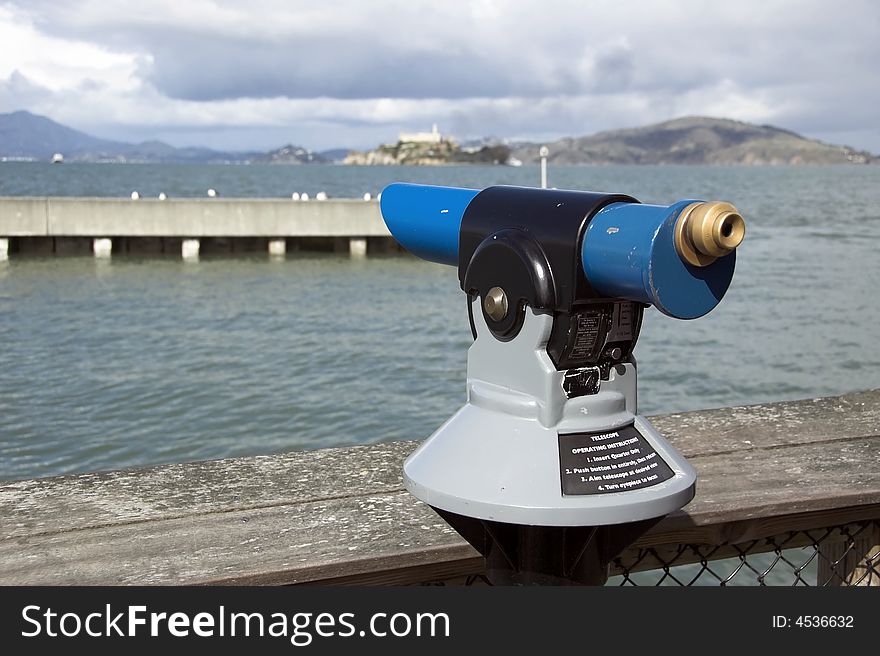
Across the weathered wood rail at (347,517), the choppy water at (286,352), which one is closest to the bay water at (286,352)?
the choppy water at (286,352)

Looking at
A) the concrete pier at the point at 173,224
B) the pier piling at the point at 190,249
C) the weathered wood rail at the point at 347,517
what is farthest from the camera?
the pier piling at the point at 190,249

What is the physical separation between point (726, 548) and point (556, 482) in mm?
955

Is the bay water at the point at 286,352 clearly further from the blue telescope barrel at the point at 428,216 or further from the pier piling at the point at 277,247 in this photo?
the blue telescope barrel at the point at 428,216

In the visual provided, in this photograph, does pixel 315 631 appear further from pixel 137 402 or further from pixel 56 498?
pixel 137 402

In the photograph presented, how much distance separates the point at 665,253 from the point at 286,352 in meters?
13.8

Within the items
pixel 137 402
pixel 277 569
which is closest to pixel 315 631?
pixel 277 569

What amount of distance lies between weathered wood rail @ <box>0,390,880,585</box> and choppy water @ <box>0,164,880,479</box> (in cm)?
776

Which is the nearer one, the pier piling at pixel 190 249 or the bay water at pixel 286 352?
the bay water at pixel 286 352

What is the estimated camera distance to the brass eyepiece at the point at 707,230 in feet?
3.88

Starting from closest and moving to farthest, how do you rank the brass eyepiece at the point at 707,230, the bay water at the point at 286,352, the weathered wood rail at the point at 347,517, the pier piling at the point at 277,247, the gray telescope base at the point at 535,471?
the brass eyepiece at the point at 707,230 < the gray telescope base at the point at 535,471 < the weathered wood rail at the point at 347,517 < the bay water at the point at 286,352 < the pier piling at the point at 277,247

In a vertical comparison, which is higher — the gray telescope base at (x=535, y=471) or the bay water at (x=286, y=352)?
the gray telescope base at (x=535, y=471)

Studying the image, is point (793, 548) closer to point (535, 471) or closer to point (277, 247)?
point (535, 471)

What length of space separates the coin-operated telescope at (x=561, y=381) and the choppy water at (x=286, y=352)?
8.55m

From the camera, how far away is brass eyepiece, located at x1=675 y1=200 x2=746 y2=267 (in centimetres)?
118
